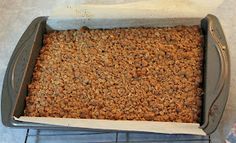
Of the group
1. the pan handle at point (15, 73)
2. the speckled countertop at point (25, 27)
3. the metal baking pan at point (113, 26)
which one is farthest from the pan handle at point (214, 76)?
the pan handle at point (15, 73)

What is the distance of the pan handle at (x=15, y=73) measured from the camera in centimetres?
→ 95

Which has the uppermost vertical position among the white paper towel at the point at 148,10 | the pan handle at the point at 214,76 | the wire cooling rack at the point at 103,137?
the white paper towel at the point at 148,10

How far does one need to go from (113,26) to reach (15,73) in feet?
1.02

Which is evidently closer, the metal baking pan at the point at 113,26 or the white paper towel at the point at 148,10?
the metal baking pan at the point at 113,26

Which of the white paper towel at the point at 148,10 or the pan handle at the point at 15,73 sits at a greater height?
the white paper towel at the point at 148,10

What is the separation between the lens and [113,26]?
3.73 feet

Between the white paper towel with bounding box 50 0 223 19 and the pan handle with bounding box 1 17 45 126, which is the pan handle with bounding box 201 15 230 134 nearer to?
the white paper towel with bounding box 50 0 223 19

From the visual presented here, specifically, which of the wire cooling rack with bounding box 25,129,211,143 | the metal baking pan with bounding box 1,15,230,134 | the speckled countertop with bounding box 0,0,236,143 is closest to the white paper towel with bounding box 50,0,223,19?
the metal baking pan with bounding box 1,15,230,134

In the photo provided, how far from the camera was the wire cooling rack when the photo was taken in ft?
3.07

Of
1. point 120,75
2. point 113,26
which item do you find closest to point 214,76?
point 120,75

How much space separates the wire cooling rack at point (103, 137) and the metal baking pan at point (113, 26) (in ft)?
0.21

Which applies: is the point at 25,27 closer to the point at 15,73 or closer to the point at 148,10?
the point at 15,73

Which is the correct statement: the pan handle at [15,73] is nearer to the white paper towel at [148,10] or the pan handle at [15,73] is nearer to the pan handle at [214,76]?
the white paper towel at [148,10]

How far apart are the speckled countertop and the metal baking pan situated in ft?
0.28
